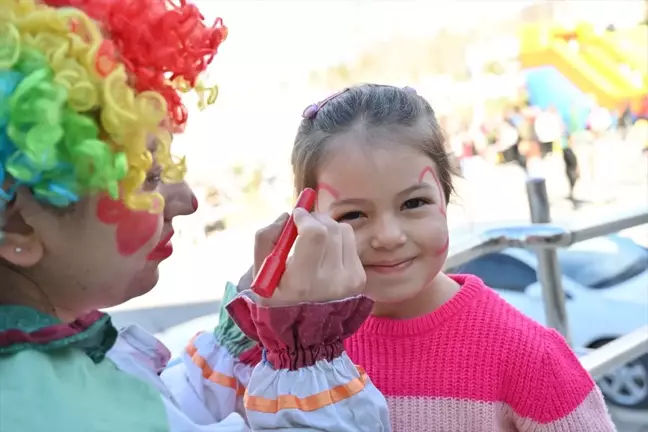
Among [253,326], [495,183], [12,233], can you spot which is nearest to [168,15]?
[12,233]

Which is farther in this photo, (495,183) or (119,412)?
(495,183)

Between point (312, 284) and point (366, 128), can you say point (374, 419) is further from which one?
point (366, 128)

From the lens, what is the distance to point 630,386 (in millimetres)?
3262

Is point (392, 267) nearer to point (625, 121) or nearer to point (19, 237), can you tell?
point (19, 237)

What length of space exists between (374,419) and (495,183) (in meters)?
7.98

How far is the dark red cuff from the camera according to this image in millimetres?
882

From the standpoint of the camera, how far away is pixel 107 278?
A: 0.80 meters

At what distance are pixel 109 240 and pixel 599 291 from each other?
10.4 ft

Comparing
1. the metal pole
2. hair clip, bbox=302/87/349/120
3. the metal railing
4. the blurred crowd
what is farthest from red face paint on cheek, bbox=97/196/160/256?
the blurred crowd

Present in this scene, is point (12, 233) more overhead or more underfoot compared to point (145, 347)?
more overhead

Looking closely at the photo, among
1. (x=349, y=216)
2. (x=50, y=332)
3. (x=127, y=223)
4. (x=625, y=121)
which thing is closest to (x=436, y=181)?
(x=349, y=216)

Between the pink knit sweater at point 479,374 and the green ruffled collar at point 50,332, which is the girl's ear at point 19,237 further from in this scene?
the pink knit sweater at point 479,374

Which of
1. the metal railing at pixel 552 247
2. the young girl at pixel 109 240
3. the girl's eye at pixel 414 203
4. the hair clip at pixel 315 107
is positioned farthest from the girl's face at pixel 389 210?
the metal railing at pixel 552 247

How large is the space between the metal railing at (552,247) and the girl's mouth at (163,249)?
100 cm
